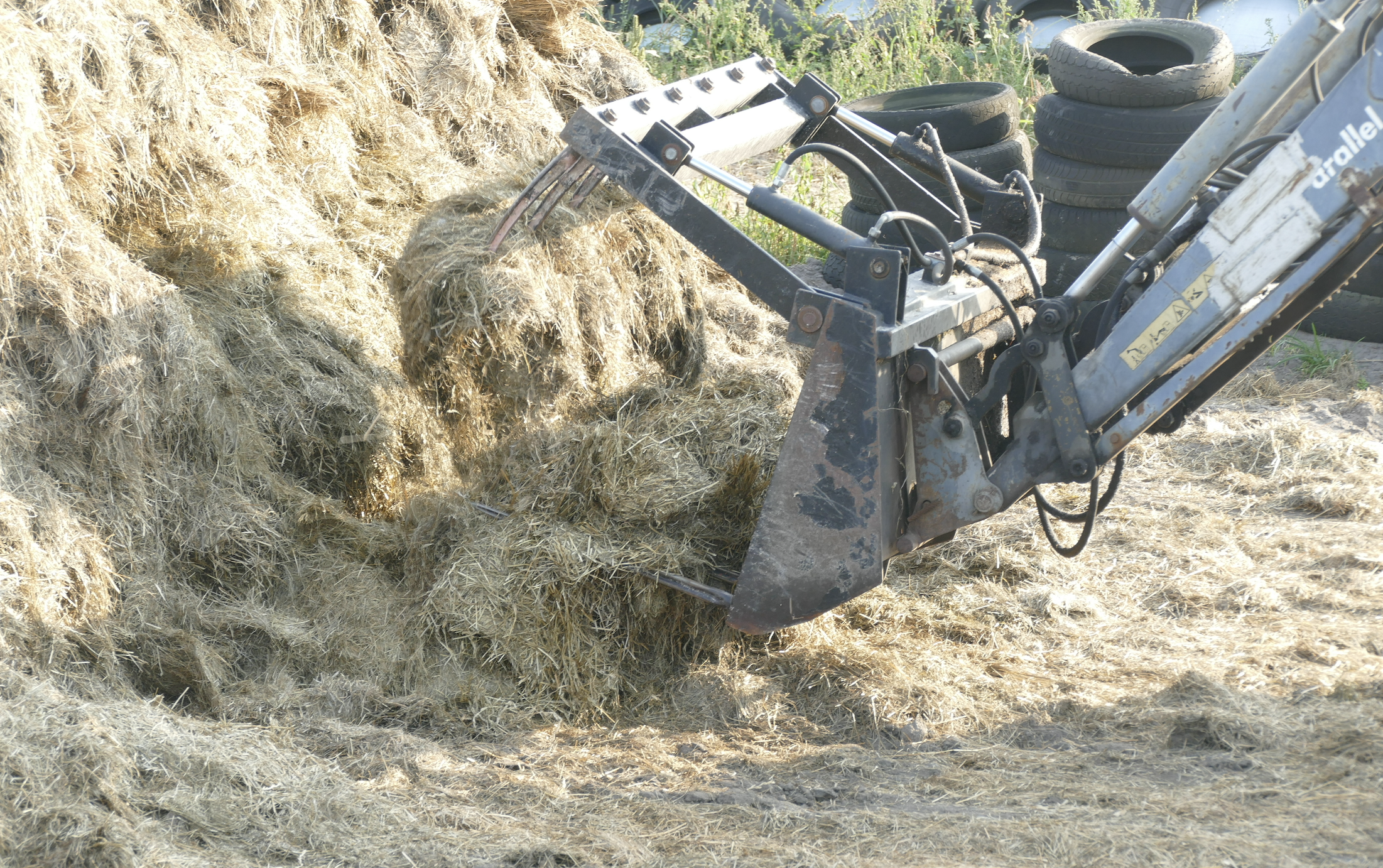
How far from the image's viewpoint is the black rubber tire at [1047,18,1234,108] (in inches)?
256

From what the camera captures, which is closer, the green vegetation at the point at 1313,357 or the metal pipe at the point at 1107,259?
the metal pipe at the point at 1107,259

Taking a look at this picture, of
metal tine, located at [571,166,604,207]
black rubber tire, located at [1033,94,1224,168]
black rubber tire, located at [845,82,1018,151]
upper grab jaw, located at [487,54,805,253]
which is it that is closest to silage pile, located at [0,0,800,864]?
upper grab jaw, located at [487,54,805,253]

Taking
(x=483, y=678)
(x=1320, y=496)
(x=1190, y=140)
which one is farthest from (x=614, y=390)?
(x=1320, y=496)

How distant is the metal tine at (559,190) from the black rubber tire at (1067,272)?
3.50 metres

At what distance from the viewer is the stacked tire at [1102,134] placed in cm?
649

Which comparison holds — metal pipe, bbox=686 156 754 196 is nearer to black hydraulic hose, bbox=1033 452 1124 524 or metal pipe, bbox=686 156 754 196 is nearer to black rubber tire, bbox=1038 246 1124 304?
black hydraulic hose, bbox=1033 452 1124 524

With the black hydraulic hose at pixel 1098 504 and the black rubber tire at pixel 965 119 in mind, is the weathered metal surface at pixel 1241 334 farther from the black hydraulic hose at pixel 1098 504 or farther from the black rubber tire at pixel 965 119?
the black rubber tire at pixel 965 119

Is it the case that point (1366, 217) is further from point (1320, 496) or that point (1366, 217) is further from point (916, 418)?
point (1320, 496)

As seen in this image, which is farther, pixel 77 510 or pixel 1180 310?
pixel 77 510

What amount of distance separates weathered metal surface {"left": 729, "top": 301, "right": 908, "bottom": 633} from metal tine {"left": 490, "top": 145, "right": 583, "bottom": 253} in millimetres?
1142

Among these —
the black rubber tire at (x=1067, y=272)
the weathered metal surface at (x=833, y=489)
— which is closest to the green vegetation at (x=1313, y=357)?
the black rubber tire at (x=1067, y=272)

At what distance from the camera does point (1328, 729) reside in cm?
329

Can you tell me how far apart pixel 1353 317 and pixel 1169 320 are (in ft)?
14.3

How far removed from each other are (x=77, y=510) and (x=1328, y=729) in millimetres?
3978
